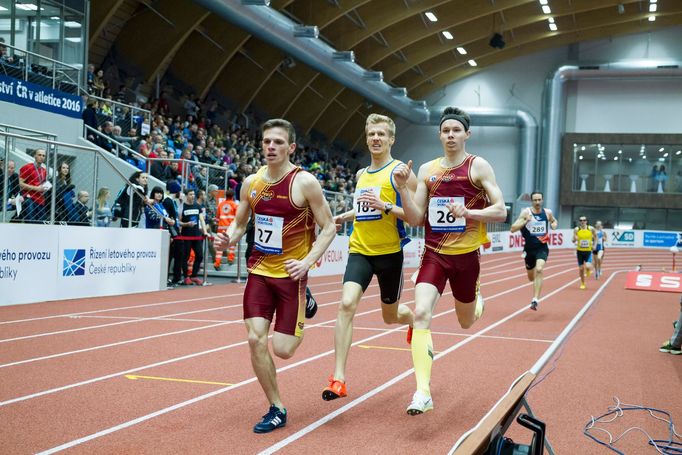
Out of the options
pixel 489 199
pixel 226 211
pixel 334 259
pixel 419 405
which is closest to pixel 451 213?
pixel 489 199

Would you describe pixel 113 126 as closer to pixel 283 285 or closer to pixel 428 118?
pixel 283 285

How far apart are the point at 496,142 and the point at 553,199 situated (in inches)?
203

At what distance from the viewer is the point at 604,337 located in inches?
425

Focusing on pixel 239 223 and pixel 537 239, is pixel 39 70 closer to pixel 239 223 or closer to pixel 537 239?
pixel 537 239

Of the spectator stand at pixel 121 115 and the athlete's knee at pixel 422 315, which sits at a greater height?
the spectator stand at pixel 121 115

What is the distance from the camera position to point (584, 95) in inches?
1885

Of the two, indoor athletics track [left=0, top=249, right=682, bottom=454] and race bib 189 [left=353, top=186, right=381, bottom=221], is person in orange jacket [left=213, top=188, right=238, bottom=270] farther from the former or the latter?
race bib 189 [left=353, top=186, right=381, bottom=221]

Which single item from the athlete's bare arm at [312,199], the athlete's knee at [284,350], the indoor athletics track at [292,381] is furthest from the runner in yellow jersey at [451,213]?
the athlete's knee at [284,350]

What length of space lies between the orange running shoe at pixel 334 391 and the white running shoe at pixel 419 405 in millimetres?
566

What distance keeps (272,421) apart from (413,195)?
225 centimetres

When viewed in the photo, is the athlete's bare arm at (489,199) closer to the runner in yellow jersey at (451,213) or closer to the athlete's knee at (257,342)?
the runner in yellow jersey at (451,213)

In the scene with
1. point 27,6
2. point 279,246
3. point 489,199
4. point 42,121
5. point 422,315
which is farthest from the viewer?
point 27,6

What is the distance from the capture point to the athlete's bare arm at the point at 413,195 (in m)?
5.57

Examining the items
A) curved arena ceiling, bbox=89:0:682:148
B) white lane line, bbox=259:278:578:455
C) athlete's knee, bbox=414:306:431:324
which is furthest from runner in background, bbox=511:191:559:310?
curved arena ceiling, bbox=89:0:682:148
